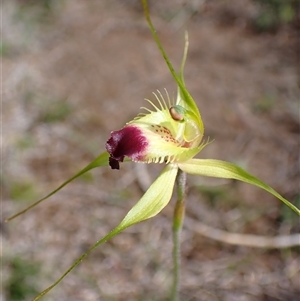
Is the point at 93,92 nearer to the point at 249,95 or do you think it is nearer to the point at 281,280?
the point at 249,95

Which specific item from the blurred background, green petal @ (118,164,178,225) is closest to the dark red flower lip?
green petal @ (118,164,178,225)

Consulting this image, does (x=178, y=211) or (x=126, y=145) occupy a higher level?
(x=126, y=145)

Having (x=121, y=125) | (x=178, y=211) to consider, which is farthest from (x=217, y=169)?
(x=121, y=125)

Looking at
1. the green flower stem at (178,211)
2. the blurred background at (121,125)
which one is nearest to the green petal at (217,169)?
the green flower stem at (178,211)

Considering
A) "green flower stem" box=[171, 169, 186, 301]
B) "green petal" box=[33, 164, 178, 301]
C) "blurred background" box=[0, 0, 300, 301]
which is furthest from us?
"blurred background" box=[0, 0, 300, 301]

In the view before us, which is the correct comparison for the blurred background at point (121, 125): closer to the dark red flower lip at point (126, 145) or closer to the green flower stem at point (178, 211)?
the green flower stem at point (178, 211)

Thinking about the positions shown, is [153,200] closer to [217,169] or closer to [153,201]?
[153,201]

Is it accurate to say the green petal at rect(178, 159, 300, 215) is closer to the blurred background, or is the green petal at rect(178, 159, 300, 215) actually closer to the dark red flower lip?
the dark red flower lip
